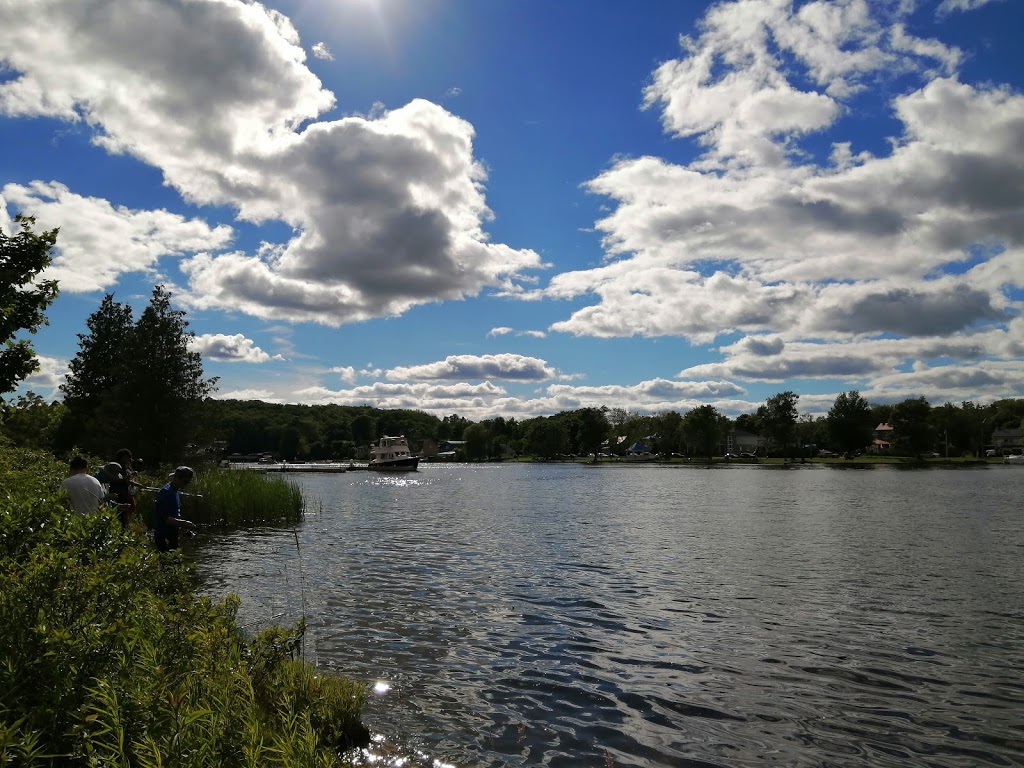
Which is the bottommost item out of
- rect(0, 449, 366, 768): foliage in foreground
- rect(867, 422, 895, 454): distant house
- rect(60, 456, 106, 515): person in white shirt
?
rect(0, 449, 366, 768): foliage in foreground

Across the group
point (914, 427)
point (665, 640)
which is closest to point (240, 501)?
point (665, 640)

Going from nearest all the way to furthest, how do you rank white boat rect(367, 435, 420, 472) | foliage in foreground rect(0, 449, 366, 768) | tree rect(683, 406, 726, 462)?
foliage in foreground rect(0, 449, 366, 768), white boat rect(367, 435, 420, 472), tree rect(683, 406, 726, 462)

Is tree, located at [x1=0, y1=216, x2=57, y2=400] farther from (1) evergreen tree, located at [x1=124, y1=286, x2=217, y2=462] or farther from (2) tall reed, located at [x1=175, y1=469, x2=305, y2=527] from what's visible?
(1) evergreen tree, located at [x1=124, y1=286, x2=217, y2=462]

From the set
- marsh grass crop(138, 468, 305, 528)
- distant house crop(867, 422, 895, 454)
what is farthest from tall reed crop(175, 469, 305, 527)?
distant house crop(867, 422, 895, 454)

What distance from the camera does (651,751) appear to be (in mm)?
7738

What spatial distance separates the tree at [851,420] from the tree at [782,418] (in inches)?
413

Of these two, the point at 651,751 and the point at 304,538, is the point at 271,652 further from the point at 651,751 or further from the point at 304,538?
the point at 304,538

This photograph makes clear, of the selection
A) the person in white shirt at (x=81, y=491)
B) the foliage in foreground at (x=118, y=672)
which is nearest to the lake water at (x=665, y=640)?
the foliage in foreground at (x=118, y=672)

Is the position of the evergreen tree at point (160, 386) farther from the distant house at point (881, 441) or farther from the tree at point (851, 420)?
the distant house at point (881, 441)

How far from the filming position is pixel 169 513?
1220cm

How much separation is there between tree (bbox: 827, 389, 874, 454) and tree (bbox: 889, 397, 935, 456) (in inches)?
247

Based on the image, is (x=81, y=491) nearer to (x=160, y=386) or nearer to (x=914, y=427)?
(x=160, y=386)

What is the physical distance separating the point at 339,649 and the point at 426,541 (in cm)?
1565

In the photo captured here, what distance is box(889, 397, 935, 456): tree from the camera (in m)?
137
